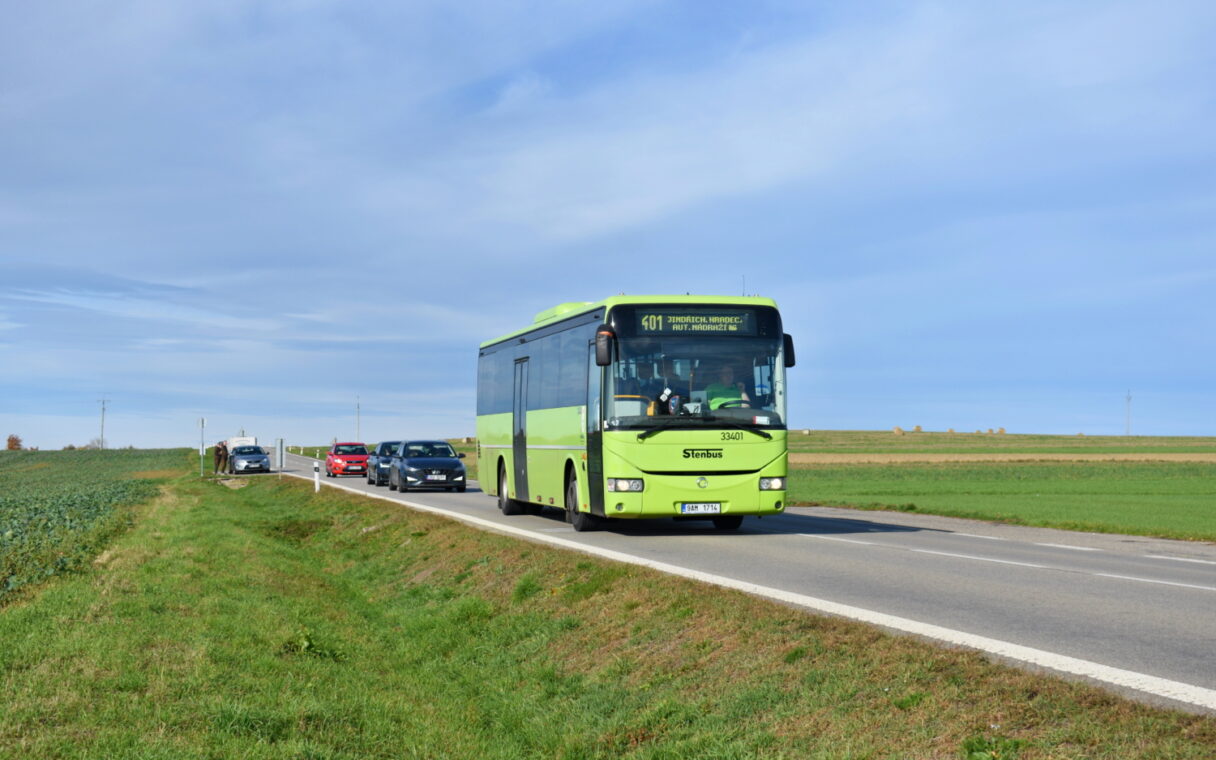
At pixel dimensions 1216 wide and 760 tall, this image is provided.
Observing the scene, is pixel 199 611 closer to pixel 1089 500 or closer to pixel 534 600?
pixel 534 600

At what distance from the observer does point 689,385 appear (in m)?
17.4

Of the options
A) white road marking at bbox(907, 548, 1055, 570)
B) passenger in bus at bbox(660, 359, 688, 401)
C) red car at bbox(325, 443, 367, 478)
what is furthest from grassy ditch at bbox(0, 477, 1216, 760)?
red car at bbox(325, 443, 367, 478)

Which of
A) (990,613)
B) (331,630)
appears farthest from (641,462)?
(990,613)

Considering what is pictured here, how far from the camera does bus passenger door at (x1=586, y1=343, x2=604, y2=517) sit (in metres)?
17.5

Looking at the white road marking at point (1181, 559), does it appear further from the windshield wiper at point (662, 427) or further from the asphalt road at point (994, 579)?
the windshield wiper at point (662, 427)

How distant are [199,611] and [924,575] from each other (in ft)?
25.3

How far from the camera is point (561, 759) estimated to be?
741 cm

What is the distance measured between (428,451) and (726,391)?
22.9m

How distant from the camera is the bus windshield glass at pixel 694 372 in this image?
17.2m

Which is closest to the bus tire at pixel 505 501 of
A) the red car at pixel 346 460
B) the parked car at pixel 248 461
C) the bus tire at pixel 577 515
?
the bus tire at pixel 577 515

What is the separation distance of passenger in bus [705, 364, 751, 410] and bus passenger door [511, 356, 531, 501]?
592 cm

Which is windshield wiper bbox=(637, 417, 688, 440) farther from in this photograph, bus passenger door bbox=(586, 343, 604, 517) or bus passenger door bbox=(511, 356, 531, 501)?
bus passenger door bbox=(511, 356, 531, 501)

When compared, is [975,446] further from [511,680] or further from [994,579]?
[511,680]

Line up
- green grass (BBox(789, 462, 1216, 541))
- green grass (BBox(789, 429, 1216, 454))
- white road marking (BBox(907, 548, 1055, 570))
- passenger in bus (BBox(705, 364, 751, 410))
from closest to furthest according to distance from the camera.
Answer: white road marking (BBox(907, 548, 1055, 570)), passenger in bus (BBox(705, 364, 751, 410)), green grass (BBox(789, 462, 1216, 541)), green grass (BBox(789, 429, 1216, 454))
